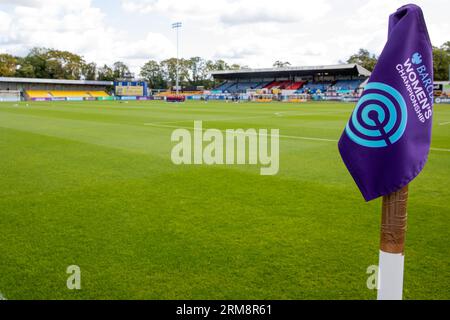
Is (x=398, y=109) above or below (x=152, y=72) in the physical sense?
below

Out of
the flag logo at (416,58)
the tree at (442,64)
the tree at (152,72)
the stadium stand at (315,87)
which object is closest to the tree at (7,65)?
the tree at (152,72)

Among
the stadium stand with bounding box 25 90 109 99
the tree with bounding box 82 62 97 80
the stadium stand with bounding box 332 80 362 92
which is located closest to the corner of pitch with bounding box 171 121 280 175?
the stadium stand with bounding box 332 80 362 92

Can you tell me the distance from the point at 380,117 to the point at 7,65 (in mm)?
101747

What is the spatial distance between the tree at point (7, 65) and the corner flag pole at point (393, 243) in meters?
99.5

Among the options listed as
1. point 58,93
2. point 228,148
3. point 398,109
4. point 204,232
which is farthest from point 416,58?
point 58,93

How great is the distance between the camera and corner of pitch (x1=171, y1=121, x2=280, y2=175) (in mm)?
10234

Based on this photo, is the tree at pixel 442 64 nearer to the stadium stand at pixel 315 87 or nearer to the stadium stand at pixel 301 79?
the stadium stand at pixel 301 79

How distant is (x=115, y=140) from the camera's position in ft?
47.0

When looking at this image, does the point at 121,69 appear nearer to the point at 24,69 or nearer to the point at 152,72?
the point at 152,72

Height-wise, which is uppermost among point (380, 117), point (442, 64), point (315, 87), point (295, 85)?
point (442, 64)

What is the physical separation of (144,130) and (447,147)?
1114 centimetres

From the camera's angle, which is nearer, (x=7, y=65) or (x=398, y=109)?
(x=398, y=109)

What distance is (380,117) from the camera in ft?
6.68
